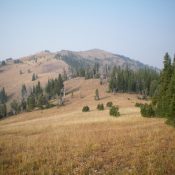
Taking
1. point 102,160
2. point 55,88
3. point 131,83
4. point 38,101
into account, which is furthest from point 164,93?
point 55,88

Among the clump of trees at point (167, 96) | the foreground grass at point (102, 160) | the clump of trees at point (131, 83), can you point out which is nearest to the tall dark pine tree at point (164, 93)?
the clump of trees at point (167, 96)

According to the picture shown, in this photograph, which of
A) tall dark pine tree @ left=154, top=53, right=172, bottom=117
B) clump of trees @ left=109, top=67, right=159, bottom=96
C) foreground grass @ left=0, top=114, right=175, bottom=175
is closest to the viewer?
foreground grass @ left=0, top=114, right=175, bottom=175

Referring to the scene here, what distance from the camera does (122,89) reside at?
4884 inches

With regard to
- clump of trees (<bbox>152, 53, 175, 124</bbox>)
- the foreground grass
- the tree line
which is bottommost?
the tree line

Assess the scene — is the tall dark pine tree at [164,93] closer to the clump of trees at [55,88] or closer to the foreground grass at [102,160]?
the foreground grass at [102,160]

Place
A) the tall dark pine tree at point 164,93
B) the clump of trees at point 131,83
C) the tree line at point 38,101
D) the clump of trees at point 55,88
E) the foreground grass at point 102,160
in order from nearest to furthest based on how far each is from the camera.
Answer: the foreground grass at point 102,160, the tall dark pine tree at point 164,93, the tree line at point 38,101, the clump of trees at point 131,83, the clump of trees at point 55,88

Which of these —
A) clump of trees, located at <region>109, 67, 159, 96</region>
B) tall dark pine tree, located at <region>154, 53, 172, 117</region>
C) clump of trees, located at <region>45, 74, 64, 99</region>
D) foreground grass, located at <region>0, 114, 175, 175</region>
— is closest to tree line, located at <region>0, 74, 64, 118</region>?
clump of trees, located at <region>45, 74, 64, 99</region>

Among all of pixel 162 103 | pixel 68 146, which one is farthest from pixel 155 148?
pixel 162 103

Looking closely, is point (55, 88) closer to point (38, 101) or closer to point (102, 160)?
point (38, 101)

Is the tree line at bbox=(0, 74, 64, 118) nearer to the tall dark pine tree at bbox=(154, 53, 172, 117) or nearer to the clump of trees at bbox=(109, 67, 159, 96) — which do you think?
the clump of trees at bbox=(109, 67, 159, 96)

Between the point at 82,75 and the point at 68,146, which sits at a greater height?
the point at 82,75

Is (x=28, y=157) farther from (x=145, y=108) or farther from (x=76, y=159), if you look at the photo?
(x=145, y=108)

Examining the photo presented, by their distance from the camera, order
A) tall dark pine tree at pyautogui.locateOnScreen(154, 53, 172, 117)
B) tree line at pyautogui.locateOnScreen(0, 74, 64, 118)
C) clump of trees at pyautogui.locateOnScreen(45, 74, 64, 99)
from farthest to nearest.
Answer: clump of trees at pyautogui.locateOnScreen(45, 74, 64, 99) → tree line at pyautogui.locateOnScreen(0, 74, 64, 118) → tall dark pine tree at pyautogui.locateOnScreen(154, 53, 172, 117)

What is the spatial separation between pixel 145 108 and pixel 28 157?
95.8ft
